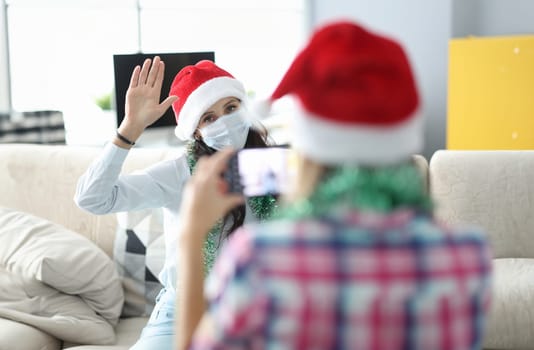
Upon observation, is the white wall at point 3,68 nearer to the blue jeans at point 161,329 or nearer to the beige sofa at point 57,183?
the beige sofa at point 57,183

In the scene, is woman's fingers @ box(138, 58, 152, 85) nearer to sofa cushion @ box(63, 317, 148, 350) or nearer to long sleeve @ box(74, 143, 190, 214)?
long sleeve @ box(74, 143, 190, 214)

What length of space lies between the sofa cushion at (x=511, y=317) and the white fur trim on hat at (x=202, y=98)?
1094 mm

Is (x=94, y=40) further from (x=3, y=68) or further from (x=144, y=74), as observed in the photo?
(x=144, y=74)

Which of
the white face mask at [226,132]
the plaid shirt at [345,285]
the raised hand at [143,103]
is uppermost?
the raised hand at [143,103]

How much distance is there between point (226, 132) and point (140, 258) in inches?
31.5

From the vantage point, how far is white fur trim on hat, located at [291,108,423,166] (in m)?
0.98

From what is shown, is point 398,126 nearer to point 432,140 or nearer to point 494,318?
point 494,318

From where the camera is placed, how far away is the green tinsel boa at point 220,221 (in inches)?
77.7

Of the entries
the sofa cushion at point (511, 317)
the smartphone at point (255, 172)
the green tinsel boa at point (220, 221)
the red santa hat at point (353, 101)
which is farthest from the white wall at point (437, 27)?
the red santa hat at point (353, 101)

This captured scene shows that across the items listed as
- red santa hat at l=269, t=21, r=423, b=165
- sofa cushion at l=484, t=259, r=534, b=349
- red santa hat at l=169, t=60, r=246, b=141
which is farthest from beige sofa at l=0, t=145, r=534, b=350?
red santa hat at l=269, t=21, r=423, b=165

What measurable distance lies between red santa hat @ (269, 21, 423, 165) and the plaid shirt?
0.08m

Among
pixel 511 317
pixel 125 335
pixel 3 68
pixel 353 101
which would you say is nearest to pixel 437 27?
pixel 3 68

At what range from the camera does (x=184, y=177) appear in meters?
2.07

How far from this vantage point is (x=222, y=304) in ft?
3.10
